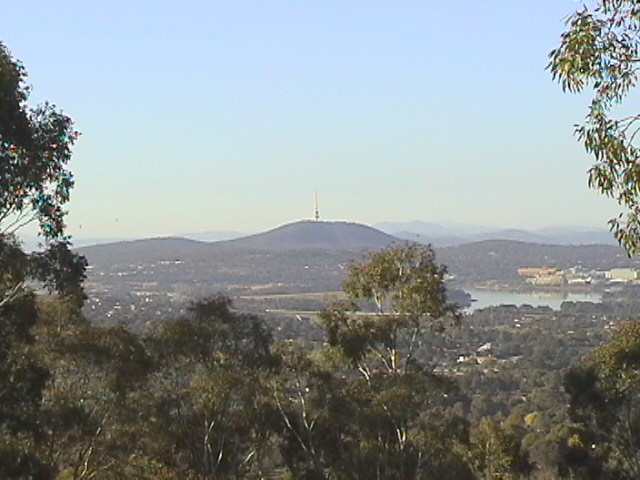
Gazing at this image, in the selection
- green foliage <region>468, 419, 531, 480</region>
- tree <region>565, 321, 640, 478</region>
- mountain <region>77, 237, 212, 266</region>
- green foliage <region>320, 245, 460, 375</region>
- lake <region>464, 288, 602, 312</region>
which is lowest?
lake <region>464, 288, 602, 312</region>

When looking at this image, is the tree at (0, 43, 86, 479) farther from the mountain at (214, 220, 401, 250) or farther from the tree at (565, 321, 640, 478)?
the mountain at (214, 220, 401, 250)

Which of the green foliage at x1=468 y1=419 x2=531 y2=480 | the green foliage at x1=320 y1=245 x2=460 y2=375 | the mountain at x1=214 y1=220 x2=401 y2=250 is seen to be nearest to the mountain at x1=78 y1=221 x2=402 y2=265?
the mountain at x1=214 y1=220 x2=401 y2=250

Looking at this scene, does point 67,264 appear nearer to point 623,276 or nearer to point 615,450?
point 615,450

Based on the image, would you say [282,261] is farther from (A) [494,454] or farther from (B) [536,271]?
(A) [494,454]

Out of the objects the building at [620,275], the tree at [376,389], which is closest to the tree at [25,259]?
the tree at [376,389]

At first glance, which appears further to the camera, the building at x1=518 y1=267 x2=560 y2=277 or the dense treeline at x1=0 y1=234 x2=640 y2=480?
the building at x1=518 y1=267 x2=560 y2=277
